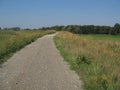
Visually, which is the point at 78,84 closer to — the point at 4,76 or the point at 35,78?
the point at 35,78

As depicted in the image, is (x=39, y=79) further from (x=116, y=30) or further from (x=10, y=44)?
(x=116, y=30)

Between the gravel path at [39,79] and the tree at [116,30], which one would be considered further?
the tree at [116,30]

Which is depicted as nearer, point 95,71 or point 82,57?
point 95,71

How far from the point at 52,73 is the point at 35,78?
1174mm

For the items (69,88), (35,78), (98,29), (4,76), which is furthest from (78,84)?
(98,29)

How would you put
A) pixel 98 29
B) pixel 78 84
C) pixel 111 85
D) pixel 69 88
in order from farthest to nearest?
pixel 98 29 < pixel 78 84 < pixel 69 88 < pixel 111 85

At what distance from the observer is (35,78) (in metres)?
8.63

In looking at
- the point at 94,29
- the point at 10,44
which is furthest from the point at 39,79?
the point at 94,29

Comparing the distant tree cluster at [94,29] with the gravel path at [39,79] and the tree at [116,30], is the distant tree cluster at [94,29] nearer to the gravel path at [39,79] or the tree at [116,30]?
the tree at [116,30]

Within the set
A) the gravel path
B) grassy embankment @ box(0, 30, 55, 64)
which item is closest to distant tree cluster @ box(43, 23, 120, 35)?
grassy embankment @ box(0, 30, 55, 64)

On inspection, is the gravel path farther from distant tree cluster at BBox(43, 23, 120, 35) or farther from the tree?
distant tree cluster at BBox(43, 23, 120, 35)

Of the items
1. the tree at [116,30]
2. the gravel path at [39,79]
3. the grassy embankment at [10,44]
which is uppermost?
the gravel path at [39,79]

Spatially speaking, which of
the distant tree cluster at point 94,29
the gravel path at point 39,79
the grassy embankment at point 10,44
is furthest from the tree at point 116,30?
the gravel path at point 39,79

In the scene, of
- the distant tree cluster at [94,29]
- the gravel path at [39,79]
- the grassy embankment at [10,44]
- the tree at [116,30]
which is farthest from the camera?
the distant tree cluster at [94,29]
